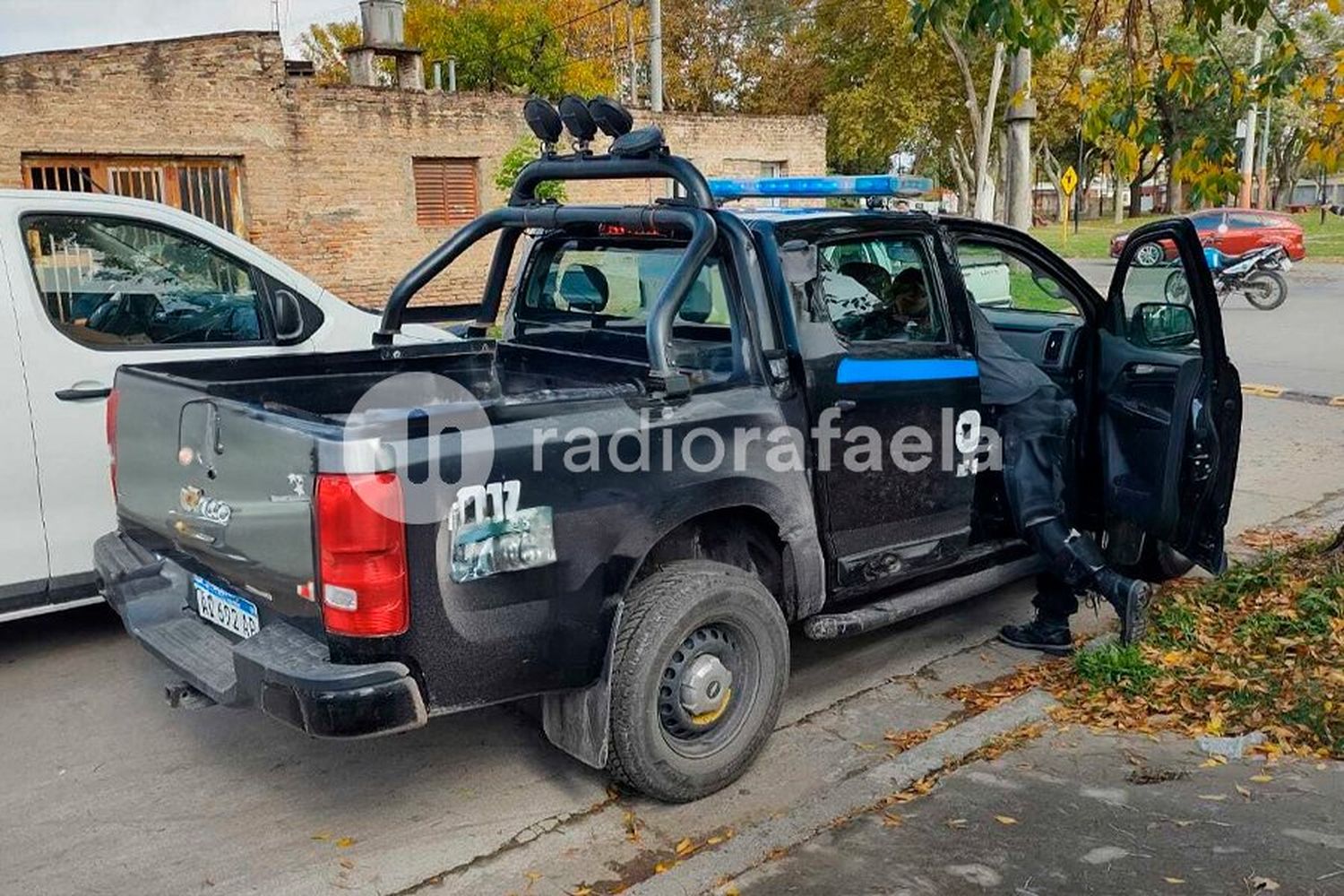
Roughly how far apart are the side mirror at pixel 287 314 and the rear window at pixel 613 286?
3.89ft

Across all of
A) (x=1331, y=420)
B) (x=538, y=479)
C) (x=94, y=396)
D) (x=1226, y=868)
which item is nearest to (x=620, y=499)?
(x=538, y=479)

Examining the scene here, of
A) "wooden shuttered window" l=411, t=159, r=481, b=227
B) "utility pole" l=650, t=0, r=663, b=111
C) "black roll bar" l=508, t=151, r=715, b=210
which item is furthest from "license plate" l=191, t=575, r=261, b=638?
"utility pole" l=650, t=0, r=663, b=111

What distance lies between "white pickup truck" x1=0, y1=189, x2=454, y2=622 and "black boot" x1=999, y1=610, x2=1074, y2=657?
339cm

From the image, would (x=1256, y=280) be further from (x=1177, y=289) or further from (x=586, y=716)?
(x=586, y=716)

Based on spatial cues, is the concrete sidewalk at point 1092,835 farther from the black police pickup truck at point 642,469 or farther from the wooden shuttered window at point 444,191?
the wooden shuttered window at point 444,191

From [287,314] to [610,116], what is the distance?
6.95ft

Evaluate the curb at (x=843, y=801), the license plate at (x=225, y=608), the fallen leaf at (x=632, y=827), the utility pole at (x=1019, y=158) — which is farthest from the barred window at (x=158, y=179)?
the curb at (x=843, y=801)

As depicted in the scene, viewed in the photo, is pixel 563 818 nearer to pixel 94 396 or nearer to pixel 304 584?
pixel 304 584

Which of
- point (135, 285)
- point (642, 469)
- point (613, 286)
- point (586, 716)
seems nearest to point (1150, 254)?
point (613, 286)

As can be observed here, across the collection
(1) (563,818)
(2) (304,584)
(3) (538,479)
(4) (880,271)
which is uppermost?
(4) (880,271)

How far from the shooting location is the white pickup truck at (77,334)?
483 centimetres

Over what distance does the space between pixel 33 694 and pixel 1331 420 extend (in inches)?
400

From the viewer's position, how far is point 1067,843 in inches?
141

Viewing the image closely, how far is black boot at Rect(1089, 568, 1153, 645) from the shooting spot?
15.8 ft
